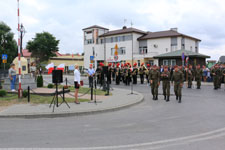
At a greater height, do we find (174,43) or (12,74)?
(174,43)

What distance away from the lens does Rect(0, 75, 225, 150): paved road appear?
17.0 ft

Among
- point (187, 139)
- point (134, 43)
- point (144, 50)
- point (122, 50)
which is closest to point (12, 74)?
point (187, 139)

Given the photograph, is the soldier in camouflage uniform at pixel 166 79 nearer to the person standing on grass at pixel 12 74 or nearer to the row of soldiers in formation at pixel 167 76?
the row of soldiers in formation at pixel 167 76

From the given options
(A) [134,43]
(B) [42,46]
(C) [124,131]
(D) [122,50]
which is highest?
(B) [42,46]

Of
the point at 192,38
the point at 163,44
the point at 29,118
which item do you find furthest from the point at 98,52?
the point at 29,118

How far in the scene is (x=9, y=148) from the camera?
4.95 metres

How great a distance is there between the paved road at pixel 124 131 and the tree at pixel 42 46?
61844 millimetres

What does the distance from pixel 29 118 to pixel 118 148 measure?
4762mm

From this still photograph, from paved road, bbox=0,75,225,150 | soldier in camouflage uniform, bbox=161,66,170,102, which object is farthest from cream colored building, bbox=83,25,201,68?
paved road, bbox=0,75,225,150

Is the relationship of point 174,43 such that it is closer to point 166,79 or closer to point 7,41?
point 7,41

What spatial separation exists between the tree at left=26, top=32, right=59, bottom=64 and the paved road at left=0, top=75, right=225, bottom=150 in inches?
2435

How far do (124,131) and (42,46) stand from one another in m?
64.2

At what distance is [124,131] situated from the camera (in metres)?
6.27

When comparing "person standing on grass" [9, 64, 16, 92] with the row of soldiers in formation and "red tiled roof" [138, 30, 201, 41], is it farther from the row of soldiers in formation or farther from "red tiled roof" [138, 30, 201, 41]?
"red tiled roof" [138, 30, 201, 41]
